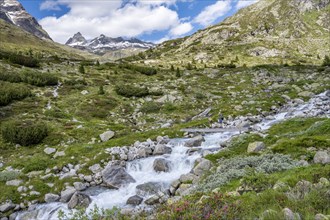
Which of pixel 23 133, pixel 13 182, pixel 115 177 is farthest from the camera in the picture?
pixel 23 133

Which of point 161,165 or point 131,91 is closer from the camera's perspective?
point 161,165

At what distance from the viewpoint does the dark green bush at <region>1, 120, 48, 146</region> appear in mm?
22281

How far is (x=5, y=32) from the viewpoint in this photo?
6929 inches

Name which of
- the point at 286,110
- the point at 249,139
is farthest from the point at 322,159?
the point at 286,110

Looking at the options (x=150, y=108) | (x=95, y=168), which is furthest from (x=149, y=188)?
(x=150, y=108)

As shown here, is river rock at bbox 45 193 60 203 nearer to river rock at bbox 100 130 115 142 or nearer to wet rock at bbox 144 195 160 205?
wet rock at bbox 144 195 160 205

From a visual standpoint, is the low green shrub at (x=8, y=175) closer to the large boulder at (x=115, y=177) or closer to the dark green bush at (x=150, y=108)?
the large boulder at (x=115, y=177)

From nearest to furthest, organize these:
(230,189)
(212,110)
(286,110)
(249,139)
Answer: (230,189), (249,139), (286,110), (212,110)

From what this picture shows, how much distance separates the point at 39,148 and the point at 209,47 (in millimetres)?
91825

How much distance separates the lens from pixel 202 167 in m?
15.5

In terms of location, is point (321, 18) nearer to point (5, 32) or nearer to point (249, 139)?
point (249, 139)

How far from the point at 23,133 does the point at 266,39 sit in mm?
98968

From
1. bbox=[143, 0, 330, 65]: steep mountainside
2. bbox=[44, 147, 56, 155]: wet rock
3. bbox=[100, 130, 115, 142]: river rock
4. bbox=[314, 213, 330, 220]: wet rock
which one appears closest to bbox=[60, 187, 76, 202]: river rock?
bbox=[44, 147, 56, 155]: wet rock

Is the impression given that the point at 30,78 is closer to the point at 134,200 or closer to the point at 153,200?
the point at 134,200
